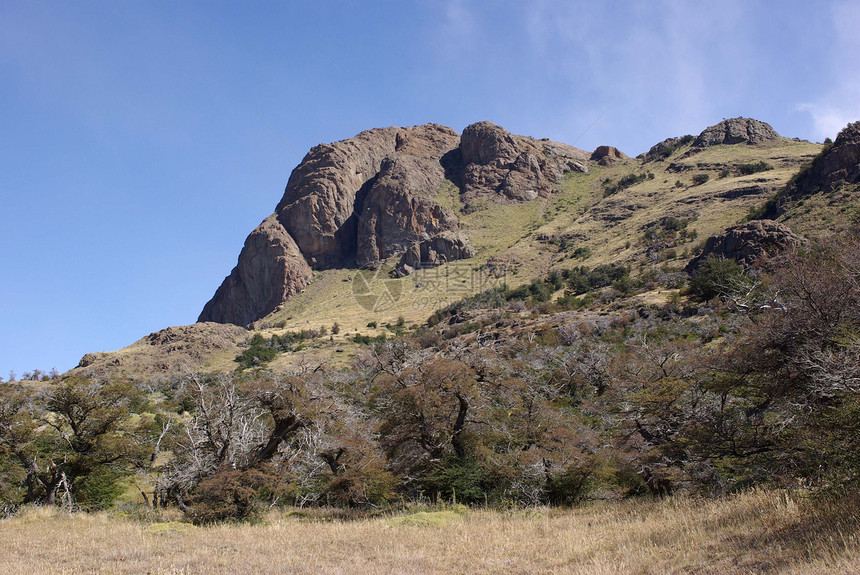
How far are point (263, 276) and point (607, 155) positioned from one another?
98947 millimetres

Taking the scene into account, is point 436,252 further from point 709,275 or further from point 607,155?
point 607,155

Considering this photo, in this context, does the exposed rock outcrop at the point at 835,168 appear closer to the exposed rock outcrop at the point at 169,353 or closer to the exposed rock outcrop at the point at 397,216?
the exposed rock outcrop at the point at 397,216

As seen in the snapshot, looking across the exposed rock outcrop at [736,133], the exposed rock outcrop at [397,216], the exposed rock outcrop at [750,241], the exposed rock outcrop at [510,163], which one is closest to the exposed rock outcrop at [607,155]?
the exposed rock outcrop at [510,163]

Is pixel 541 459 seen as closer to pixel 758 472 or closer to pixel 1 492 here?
pixel 758 472

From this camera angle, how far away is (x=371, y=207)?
13088 cm

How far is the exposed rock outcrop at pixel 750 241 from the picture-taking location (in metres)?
50.3

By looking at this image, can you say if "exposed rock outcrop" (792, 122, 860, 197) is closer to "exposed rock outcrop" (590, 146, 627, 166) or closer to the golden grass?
Answer: the golden grass

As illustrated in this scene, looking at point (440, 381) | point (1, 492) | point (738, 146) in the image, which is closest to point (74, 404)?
point (1, 492)

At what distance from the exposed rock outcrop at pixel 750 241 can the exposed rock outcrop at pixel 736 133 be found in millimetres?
74629

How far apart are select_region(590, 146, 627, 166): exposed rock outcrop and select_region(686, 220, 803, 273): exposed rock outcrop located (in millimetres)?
93162

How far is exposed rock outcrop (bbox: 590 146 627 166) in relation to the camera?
478ft

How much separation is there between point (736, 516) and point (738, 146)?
126m

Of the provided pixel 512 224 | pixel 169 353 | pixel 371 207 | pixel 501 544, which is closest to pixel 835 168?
pixel 512 224

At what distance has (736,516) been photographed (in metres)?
9.66
